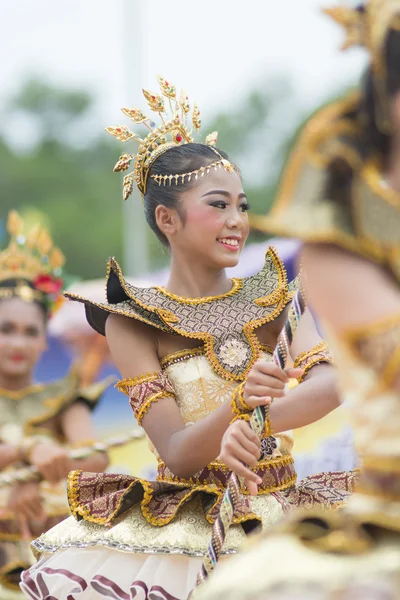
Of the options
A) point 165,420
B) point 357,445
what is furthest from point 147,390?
point 357,445

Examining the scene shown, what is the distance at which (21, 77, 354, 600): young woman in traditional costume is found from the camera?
2.92m

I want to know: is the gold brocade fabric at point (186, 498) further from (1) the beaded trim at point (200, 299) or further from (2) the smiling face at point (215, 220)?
(2) the smiling face at point (215, 220)

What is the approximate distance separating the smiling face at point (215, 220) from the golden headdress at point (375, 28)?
1.41 metres

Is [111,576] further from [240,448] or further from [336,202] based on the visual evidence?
[336,202]

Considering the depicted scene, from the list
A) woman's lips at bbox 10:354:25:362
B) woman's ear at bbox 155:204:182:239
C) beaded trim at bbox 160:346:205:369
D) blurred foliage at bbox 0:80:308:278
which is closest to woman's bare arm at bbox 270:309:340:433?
beaded trim at bbox 160:346:205:369

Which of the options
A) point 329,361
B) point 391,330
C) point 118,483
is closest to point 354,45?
point 391,330

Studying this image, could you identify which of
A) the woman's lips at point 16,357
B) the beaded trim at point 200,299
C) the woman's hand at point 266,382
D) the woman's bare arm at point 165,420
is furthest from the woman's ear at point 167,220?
the woman's lips at point 16,357

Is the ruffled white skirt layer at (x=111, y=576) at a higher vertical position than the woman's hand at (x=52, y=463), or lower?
higher

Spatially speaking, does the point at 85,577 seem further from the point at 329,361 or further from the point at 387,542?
the point at 387,542

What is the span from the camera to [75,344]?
27.5 ft

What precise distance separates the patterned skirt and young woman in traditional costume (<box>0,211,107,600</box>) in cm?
191

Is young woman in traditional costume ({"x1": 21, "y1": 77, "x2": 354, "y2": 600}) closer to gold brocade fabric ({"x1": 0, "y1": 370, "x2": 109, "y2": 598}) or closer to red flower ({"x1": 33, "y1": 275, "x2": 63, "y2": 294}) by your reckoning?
gold brocade fabric ({"x1": 0, "y1": 370, "x2": 109, "y2": 598})

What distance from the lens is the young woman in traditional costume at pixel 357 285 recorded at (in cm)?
165

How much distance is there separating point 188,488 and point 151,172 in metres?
1.12
